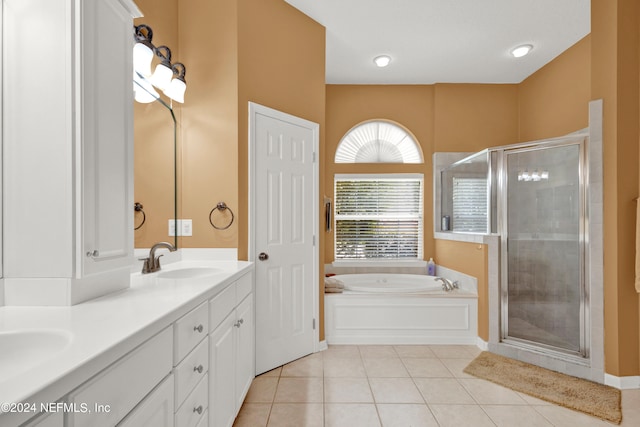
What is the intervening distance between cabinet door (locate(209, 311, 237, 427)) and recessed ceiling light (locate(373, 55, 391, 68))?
3.01 m

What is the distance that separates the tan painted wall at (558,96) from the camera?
116 inches

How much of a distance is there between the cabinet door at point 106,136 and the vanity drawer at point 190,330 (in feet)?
1.25

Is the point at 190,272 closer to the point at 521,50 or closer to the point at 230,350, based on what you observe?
the point at 230,350

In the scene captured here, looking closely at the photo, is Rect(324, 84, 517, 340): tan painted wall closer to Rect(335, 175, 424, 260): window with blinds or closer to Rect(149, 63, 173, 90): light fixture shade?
Rect(335, 175, 424, 260): window with blinds

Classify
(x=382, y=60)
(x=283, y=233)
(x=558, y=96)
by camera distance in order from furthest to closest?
1. (x=382, y=60)
2. (x=558, y=96)
3. (x=283, y=233)

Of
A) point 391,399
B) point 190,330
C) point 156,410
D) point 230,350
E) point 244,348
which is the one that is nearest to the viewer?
point 156,410

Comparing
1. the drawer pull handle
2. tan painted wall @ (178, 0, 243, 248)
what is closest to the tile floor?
tan painted wall @ (178, 0, 243, 248)

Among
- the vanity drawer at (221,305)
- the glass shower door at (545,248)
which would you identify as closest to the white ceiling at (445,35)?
the glass shower door at (545,248)

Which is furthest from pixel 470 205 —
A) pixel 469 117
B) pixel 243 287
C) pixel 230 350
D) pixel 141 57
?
pixel 141 57

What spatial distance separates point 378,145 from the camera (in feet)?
13.3

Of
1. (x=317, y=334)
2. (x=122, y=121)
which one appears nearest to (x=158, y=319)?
(x=122, y=121)

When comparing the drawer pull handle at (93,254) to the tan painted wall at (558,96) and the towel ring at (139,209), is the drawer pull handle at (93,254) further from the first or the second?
the tan painted wall at (558,96)

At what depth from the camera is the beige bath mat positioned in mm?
1923

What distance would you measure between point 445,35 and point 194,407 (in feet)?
11.5
